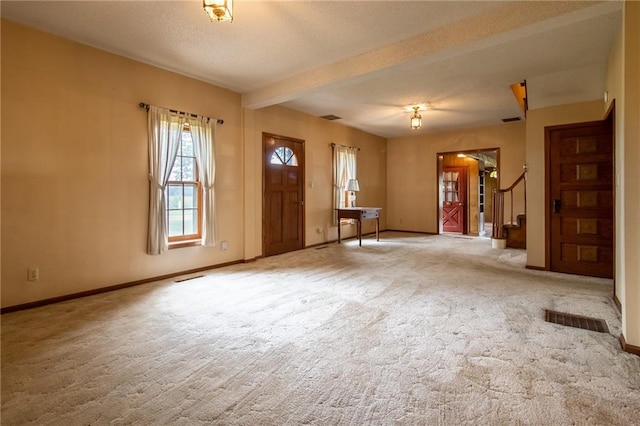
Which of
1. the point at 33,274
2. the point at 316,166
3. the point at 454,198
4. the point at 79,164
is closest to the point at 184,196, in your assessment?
the point at 79,164

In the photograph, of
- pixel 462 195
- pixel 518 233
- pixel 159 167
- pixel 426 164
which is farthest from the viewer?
pixel 462 195

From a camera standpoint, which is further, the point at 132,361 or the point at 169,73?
the point at 169,73

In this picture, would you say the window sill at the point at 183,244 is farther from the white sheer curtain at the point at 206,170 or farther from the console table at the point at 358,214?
the console table at the point at 358,214

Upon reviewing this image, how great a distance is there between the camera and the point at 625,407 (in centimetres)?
167

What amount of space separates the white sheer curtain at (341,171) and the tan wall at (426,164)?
6.81ft

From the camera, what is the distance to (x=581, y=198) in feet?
14.4

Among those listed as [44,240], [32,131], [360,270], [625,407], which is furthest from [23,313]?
[625,407]

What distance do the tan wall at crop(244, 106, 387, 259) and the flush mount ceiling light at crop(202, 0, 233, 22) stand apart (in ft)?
9.74

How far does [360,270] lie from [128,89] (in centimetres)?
386

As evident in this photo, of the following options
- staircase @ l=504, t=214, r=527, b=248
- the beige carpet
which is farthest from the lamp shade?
the beige carpet

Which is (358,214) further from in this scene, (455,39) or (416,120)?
(455,39)

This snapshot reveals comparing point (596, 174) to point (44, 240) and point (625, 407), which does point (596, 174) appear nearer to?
point (625, 407)

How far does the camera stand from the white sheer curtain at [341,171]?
7430 millimetres

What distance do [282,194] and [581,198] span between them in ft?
15.3
